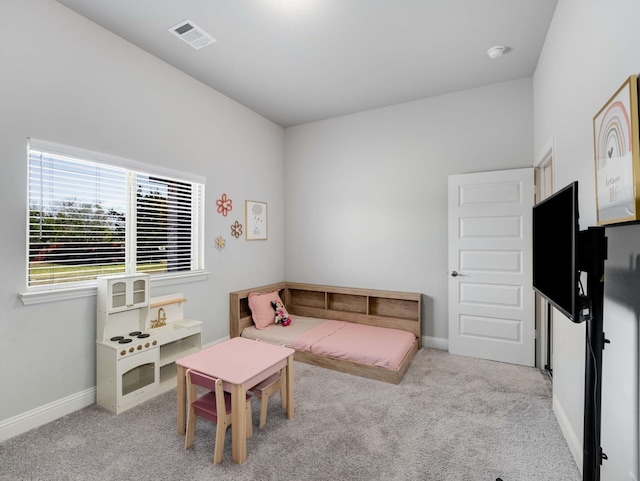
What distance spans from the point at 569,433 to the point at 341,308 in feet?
8.88

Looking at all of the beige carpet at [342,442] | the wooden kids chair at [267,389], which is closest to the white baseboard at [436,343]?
the beige carpet at [342,442]

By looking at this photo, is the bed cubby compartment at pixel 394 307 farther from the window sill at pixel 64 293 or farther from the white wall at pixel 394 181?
the window sill at pixel 64 293

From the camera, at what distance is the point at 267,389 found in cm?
217

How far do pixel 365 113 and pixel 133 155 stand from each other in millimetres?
2810

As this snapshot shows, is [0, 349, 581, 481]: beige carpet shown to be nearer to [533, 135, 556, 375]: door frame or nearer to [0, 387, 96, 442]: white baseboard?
[0, 387, 96, 442]: white baseboard

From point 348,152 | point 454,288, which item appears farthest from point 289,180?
point 454,288

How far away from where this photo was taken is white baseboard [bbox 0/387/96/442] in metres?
2.06

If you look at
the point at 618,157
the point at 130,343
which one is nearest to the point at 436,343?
the point at 618,157

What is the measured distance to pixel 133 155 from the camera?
280 cm

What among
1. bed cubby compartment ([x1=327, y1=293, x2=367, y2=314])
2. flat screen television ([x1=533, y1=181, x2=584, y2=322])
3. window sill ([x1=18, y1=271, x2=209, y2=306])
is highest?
flat screen television ([x1=533, y1=181, x2=584, y2=322])

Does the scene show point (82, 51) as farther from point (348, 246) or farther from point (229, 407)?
Answer: point (348, 246)

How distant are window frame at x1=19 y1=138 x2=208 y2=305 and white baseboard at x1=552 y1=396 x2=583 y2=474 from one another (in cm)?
331

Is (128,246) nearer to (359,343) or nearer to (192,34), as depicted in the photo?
(192,34)

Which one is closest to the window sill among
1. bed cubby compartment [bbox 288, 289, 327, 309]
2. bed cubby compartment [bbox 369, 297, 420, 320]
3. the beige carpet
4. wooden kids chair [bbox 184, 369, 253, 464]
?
the beige carpet
